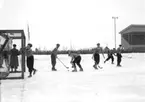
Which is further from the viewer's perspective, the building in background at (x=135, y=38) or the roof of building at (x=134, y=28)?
the roof of building at (x=134, y=28)

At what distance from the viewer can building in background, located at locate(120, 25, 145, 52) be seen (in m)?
48.2

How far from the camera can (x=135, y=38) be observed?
1929 inches

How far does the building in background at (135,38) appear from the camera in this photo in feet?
158

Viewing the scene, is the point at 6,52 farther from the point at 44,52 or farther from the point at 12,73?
the point at 44,52

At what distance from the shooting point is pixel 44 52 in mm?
48688

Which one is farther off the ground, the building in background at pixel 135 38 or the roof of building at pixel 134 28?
→ the roof of building at pixel 134 28

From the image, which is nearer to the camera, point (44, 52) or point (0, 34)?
point (0, 34)

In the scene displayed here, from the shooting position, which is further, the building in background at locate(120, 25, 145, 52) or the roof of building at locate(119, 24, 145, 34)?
the roof of building at locate(119, 24, 145, 34)

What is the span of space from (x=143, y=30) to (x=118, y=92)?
44880 mm

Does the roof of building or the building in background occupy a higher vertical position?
the roof of building

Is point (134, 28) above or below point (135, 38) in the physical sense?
above

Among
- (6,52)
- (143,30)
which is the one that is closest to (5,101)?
(6,52)

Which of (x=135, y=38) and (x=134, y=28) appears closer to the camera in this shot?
(x=135, y=38)

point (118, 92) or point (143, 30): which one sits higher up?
point (143, 30)
